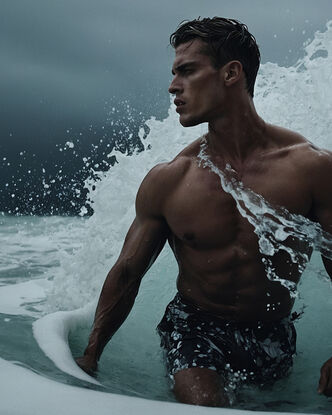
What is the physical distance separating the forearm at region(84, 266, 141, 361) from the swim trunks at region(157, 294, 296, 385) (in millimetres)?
210

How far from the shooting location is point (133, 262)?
239 cm

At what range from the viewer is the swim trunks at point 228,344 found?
2.25m

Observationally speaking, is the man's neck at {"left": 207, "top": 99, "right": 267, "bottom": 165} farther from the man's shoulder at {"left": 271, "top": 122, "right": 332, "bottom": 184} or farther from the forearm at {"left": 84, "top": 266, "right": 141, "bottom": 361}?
the forearm at {"left": 84, "top": 266, "right": 141, "bottom": 361}

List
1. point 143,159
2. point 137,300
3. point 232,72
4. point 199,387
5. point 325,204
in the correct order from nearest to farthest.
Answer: point 199,387 < point 325,204 < point 232,72 < point 137,300 < point 143,159

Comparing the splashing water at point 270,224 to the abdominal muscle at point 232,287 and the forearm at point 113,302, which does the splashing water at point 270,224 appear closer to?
the abdominal muscle at point 232,287

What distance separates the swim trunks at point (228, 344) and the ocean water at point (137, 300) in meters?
0.08

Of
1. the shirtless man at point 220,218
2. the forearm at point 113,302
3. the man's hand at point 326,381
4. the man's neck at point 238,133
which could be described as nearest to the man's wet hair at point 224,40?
the shirtless man at point 220,218

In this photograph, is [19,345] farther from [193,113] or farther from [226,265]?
[193,113]

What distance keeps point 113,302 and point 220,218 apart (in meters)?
0.51

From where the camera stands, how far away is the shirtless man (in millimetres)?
2227

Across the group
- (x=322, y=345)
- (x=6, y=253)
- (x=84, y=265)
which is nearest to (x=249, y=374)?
(x=322, y=345)

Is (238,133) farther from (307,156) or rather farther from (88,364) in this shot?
(88,364)

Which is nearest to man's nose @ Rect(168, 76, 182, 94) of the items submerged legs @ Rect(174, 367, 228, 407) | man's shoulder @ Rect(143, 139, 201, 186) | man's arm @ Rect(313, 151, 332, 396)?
man's shoulder @ Rect(143, 139, 201, 186)

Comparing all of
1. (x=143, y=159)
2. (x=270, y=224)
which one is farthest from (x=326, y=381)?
(x=143, y=159)
